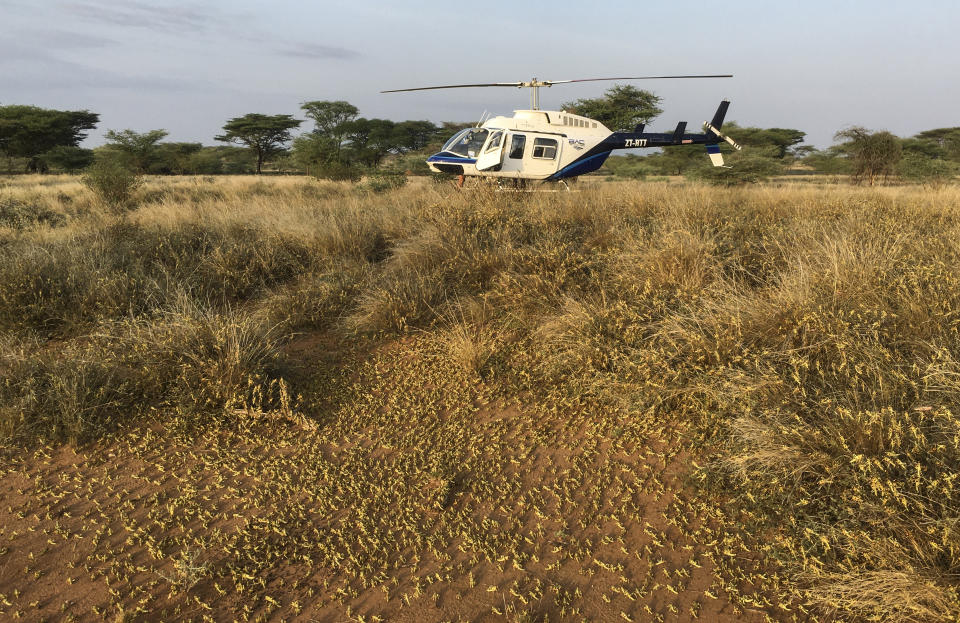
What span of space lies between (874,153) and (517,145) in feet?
72.8

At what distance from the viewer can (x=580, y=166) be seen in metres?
13.0

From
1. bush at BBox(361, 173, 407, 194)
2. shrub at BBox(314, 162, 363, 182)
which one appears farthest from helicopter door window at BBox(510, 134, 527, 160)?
shrub at BBox(314, 162, 363, 182)

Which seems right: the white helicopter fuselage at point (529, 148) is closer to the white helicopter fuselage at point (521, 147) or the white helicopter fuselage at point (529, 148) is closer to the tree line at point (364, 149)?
the white helicopter fuselage at point (521, 147)

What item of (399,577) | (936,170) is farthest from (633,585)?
(936,170)

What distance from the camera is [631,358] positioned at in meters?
3.54

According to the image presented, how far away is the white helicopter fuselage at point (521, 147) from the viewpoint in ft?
39.7

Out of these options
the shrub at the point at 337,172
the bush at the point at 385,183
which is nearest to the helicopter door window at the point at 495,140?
the bush at the point at 385,183

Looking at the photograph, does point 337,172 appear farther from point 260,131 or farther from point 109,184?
point 260,131

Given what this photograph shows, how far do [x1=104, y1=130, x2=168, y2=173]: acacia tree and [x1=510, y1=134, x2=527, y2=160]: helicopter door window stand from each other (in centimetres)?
2724

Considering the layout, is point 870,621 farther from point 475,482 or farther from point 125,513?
point 125,513

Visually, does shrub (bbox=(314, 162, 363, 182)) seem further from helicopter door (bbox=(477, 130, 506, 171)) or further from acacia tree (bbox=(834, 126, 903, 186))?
acacia tree (bbox=(834, 126, 903, 186))

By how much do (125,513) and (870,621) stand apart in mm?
3383

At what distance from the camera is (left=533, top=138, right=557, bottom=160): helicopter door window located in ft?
40.3

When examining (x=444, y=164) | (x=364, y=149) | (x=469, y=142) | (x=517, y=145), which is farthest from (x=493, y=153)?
(x=364, y=149)
